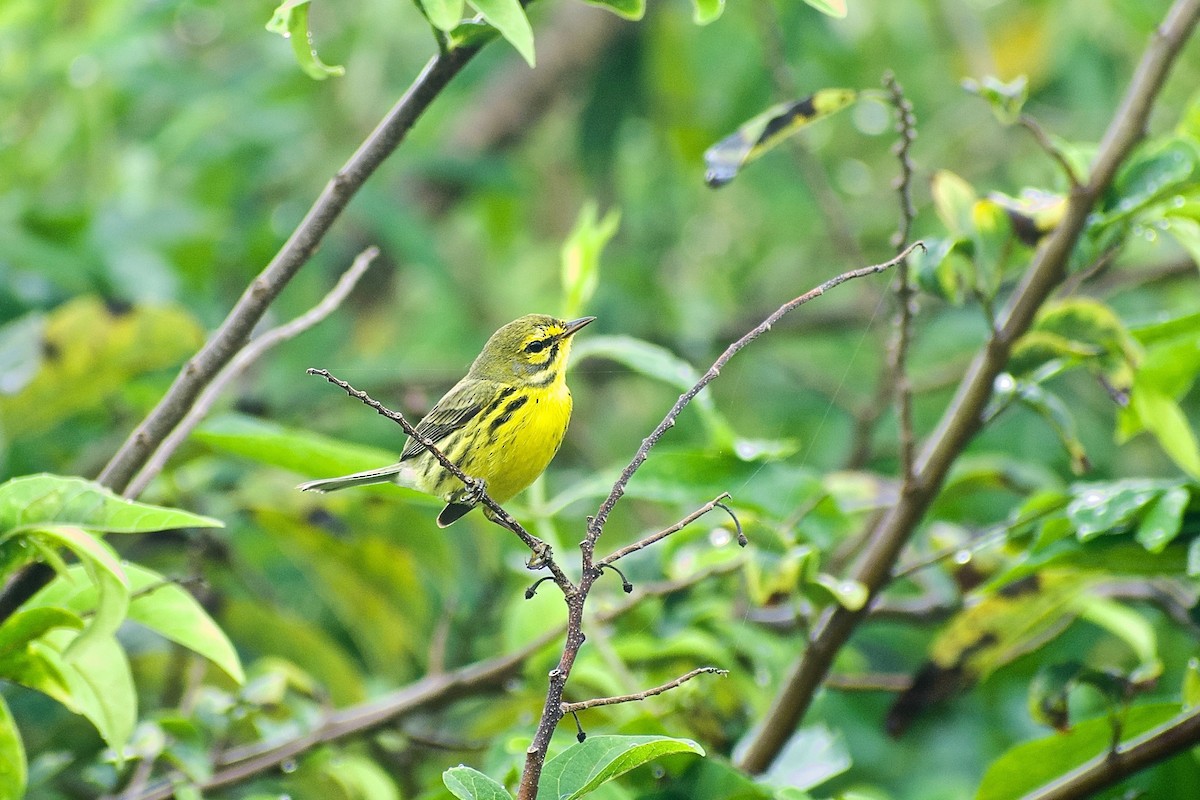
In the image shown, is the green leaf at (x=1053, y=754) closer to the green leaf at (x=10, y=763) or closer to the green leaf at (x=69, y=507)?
the green leaf at (x=69, y=507)

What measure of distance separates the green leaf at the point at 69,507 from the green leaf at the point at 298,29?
67 centimetres

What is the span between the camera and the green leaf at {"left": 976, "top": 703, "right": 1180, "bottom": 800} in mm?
2156

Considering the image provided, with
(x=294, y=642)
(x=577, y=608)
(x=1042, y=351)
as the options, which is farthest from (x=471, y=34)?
(x=294, y=642)

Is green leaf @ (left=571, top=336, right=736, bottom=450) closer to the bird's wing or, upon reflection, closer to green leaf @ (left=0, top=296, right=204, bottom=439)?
the bird's wing

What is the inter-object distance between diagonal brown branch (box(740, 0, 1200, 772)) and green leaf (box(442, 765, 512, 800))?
900mm

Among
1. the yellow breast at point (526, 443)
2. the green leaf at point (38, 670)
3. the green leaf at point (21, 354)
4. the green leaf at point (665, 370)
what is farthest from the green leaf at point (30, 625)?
the green leaf at point (21, 354)

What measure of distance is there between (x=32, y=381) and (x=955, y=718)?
302cm

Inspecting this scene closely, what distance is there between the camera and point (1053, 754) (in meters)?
2.18

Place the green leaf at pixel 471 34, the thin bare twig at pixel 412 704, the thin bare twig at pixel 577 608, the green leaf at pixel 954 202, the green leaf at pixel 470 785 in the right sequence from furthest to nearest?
the thin bare twig at pixel 412 704 → the green leaf at pixel 954 202 → the green leaf at pixel 471 34 → the green leaf at pixel 470 785 → the thin bare twig at pixel 577 608

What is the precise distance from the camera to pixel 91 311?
10.2ft

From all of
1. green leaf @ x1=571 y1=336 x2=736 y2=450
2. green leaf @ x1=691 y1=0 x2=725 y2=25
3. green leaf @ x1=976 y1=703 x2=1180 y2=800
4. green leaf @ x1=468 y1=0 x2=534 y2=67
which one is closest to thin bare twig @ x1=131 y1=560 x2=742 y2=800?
green leaf @ x1=571 y1=336 x2=736 y2=450

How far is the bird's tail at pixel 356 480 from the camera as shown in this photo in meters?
2.23

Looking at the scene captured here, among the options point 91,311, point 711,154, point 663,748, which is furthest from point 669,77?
point 663,748

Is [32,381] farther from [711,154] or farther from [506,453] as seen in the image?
[711,154]
